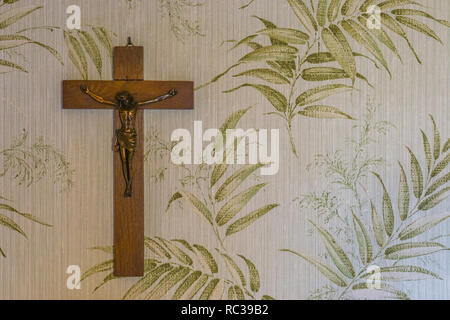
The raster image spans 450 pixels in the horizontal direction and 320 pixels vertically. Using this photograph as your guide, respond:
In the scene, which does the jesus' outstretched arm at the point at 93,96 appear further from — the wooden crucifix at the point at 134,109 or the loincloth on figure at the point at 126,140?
the loincloth on figure at the point at 126,140

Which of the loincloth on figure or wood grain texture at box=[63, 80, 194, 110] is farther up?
wood grain texture at box=[63, 80, 194, 110]

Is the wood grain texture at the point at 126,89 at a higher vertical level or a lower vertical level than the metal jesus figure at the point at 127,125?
higher

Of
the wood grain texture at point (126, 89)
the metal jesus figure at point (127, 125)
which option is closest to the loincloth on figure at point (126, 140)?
the metal jesus figure at point (127, 125)

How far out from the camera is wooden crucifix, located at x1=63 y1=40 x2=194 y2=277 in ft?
5.72

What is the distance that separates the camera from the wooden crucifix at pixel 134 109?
1.74m

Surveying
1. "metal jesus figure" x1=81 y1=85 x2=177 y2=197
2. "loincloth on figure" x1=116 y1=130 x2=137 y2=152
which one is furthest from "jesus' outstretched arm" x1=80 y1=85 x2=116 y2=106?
"loincloth on figure" x1=116 y1=130 x2=137 y2=152

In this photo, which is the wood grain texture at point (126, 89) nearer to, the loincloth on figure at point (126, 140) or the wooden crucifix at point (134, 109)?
the wooden crucifix at point (134, 109)

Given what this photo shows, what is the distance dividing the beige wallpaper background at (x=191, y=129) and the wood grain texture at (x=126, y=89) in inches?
1.8

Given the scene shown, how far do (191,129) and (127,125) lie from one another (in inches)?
8.7

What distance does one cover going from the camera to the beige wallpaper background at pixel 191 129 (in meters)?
1.78

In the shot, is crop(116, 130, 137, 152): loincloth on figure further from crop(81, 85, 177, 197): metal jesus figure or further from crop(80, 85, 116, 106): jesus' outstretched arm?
crop(80, 85, 116, 106): jesus' outstretched arm

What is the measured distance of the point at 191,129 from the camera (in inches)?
71.0

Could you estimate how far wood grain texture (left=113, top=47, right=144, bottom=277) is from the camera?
176 centimetres
